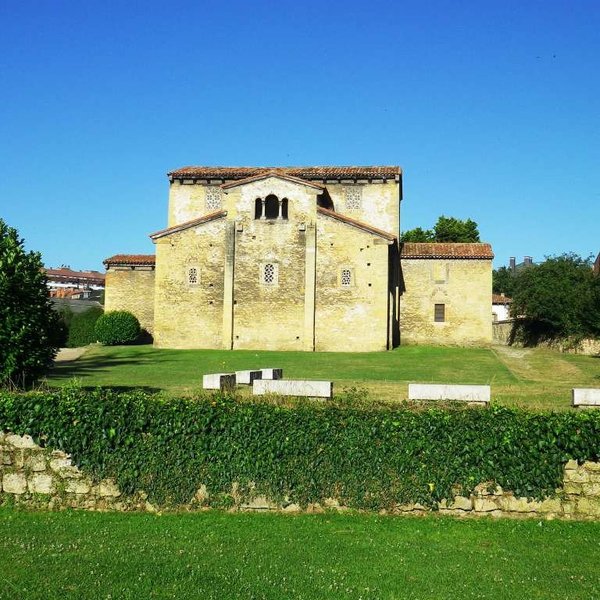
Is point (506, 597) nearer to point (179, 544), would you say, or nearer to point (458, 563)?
point (458, 563)

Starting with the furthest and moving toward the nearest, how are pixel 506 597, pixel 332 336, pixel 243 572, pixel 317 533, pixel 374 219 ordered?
pixel 374 219 → pixel 332 336 → pixel 317 533 → pixel 243 572 → pixel 506 597

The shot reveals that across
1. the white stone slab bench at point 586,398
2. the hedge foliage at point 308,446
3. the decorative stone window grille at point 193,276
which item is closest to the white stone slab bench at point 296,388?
the hedge foliage at point 308,446

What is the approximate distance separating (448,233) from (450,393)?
2033 inches

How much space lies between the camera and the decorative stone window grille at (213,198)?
37.4 metres

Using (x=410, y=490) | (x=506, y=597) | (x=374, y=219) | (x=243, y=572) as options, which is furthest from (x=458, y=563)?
(x=374, y=219)

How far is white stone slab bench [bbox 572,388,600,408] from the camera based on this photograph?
34.2 feet

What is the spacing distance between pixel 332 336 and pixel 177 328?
788 centimetres

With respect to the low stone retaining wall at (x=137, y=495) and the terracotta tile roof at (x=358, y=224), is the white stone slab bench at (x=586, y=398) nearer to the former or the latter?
the low stone retaining wall at (x=137, y=495)

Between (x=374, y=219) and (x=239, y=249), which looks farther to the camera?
(x=374, y=219)

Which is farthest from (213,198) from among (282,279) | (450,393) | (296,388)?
(450,393)

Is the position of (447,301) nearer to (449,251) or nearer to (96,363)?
(449,251)

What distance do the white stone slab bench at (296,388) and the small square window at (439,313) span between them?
26.8m

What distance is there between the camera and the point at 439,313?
36000 millimetres

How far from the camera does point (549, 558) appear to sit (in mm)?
6902
